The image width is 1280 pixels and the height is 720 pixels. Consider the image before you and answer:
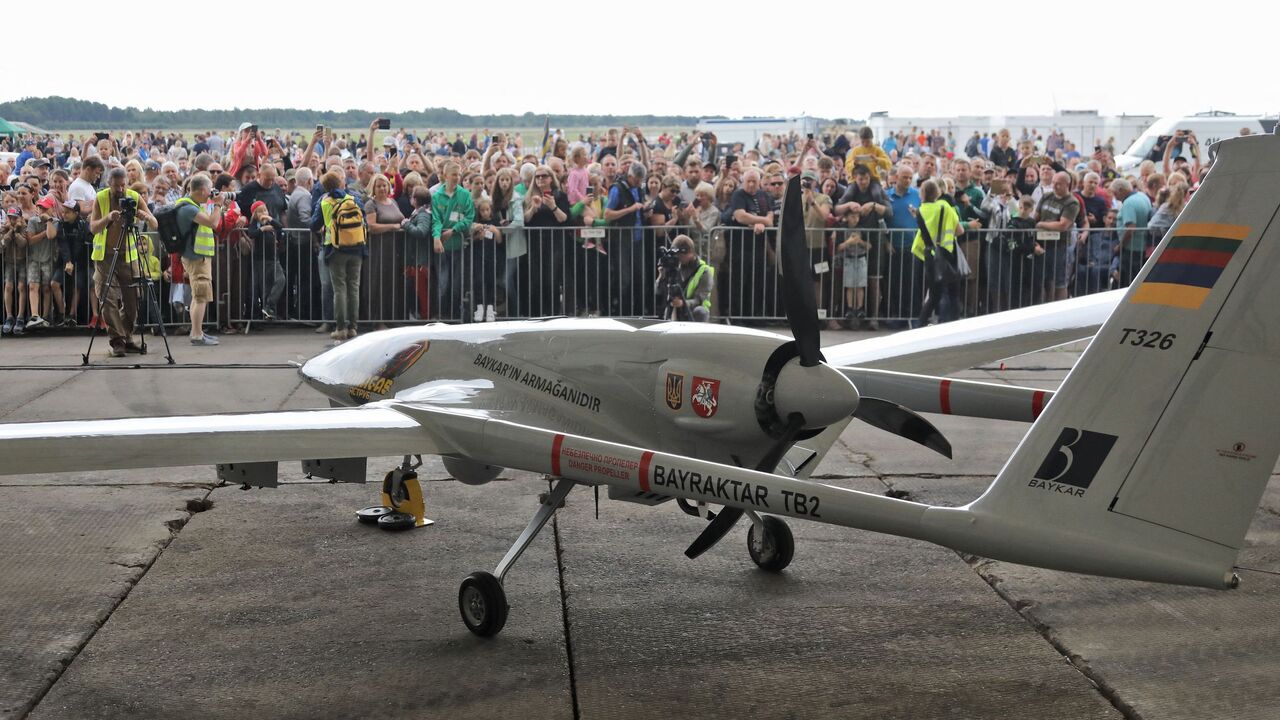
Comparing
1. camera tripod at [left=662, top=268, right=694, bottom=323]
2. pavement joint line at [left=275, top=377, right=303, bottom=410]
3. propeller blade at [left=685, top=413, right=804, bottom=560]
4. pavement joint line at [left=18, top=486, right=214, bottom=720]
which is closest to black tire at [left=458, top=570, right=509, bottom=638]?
propeller blade at [left=685, top=413, right=804, bottom=560]

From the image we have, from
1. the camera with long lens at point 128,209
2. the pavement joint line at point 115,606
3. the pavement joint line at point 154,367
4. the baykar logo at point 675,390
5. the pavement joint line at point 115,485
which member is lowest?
the pavement joint line at point 115,606

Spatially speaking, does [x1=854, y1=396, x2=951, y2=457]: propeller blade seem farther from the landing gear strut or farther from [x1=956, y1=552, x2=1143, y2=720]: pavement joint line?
the landing gear strut

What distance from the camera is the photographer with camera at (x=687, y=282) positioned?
1322 centimetres

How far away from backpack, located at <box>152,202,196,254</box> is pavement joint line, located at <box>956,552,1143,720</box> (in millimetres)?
11435

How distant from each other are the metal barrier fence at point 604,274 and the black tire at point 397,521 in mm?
9001

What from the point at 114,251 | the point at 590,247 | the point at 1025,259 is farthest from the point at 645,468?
the point at 1025,259

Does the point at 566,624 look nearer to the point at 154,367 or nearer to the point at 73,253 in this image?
the point at 154,367

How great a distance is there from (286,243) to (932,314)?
30.6 feet

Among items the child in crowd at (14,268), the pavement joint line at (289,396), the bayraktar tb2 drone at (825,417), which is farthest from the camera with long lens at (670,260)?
the child in crowd at (14,268)

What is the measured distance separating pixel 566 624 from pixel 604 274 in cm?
1134

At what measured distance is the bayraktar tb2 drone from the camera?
4434mm

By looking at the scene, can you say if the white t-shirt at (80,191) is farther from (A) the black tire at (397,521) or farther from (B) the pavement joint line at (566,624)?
(B) the pavement joint line at (566,624)

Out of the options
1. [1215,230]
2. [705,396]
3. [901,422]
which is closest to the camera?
[1215,230]

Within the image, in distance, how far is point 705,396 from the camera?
6.23 m
